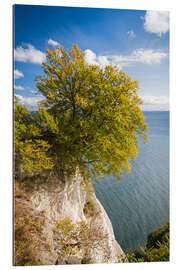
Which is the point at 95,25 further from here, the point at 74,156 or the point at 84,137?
the point at 74,156

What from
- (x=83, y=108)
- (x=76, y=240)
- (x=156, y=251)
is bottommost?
(x=156, y=251)

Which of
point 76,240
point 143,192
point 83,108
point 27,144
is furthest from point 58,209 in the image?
point 83,108

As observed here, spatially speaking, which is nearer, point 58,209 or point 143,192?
point 58,209

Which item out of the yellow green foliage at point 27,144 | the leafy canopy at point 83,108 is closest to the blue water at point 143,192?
the leafy canopy at point 83,108

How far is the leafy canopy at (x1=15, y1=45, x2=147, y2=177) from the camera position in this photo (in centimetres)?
239

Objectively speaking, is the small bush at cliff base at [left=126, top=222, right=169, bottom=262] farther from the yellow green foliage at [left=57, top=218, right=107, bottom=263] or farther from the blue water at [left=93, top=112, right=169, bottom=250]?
the yellow green foliage at [left=57, top=218, right=107, bottom=263]

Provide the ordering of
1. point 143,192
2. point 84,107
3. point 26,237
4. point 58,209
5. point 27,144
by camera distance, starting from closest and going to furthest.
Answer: point 26,237 < point 27,144 < point 84,107 < point 58,209 < point 143,192

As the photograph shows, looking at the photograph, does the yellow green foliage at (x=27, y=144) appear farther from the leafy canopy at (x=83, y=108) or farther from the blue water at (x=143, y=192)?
the blue water at (x=143, y=192)

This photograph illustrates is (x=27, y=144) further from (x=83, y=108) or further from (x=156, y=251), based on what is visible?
(x=156, y=251)

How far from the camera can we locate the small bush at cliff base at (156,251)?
2434 mm

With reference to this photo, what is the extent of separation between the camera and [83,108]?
2535 mm

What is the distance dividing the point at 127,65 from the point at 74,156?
1866mm

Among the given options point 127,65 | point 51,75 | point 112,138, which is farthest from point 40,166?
point 127,65

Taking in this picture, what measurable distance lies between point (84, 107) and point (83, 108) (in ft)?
0.09
